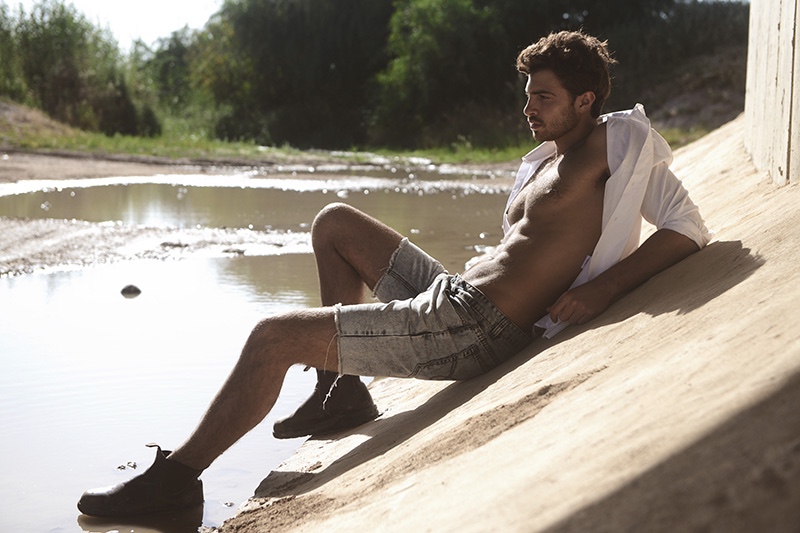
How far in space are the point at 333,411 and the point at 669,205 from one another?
1314 millimetres

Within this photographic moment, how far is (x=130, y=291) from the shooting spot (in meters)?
6.07

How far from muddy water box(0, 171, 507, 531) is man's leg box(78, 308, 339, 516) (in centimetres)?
7

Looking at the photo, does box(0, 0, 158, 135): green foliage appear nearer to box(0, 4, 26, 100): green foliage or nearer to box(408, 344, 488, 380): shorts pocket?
box(0, 4, 26, 100): green foliage

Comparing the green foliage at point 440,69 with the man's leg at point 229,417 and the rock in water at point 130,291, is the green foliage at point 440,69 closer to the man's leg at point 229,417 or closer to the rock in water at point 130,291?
the rock in water at point 130,291

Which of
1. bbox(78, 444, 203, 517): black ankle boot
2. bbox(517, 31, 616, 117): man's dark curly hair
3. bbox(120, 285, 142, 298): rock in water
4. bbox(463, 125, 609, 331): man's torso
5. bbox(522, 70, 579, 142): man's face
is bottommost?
bbox(78, 444, 203, 517): black ankle boot

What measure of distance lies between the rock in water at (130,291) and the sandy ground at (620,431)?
2427 millimetres

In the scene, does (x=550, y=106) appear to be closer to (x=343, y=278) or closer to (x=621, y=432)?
(x=343, y=278)

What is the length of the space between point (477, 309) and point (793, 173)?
4.59ft

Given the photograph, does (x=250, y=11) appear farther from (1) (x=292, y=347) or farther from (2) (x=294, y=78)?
(1) (x=292, y=347)

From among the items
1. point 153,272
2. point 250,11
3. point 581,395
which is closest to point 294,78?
point 250,11

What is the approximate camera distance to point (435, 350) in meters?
3.21

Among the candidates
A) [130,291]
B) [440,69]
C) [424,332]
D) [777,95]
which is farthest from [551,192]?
[440,69]

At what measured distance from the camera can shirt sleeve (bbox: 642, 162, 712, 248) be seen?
3.30m

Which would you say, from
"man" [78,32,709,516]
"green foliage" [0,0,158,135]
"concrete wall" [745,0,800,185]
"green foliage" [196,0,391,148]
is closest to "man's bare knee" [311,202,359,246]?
"man" [78,32,709,516]
